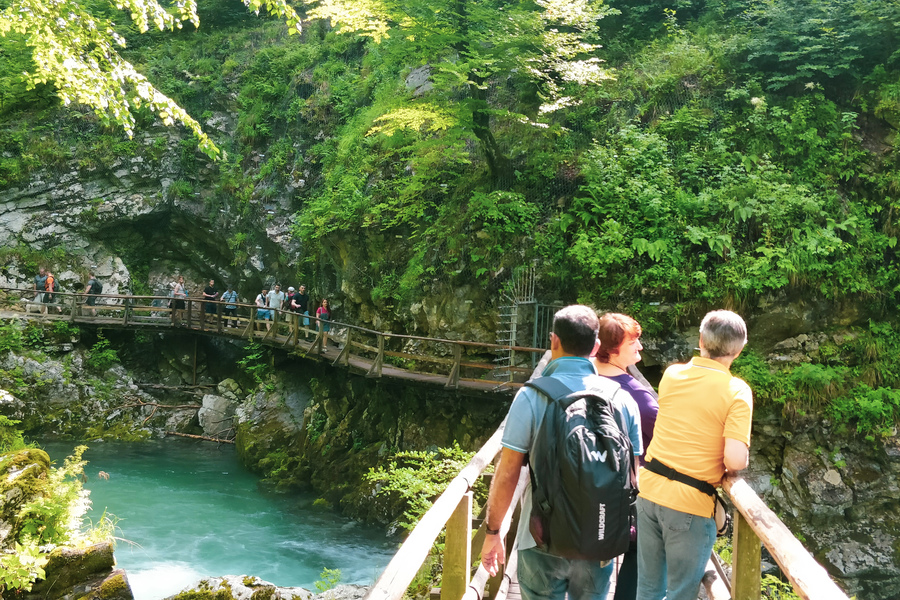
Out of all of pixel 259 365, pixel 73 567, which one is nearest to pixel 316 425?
pixel 259 365

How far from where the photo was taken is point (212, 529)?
36.6 feet

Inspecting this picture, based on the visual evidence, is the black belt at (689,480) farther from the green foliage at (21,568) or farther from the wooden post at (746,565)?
the green foliage at (21,568)

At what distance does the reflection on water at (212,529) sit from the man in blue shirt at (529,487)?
7.79m

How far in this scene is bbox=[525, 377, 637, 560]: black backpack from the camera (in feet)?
6.77

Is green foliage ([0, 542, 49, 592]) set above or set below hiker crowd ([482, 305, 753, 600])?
below

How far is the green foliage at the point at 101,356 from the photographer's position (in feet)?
60.3

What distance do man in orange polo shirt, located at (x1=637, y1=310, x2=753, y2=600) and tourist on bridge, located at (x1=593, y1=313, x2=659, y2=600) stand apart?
323 mm

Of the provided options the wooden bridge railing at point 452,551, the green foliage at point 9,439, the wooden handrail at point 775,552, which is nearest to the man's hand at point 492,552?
the wooden bridge railing at point 452,551

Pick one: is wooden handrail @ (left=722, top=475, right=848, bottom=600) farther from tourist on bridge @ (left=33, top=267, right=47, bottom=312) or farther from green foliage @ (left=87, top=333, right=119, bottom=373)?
tourist on bridge @ (left=33, top=267, right=47, bottom=312)

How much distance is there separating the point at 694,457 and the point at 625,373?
574 millimetres

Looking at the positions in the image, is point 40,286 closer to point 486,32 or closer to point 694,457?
point 486,32

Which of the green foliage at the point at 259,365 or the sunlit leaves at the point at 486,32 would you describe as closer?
the sunlit leaves at the point at 486,32

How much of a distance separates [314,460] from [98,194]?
13.0 m

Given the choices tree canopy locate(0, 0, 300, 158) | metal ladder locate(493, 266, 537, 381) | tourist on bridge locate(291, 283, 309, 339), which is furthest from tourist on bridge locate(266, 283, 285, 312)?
tree canopy locate(0, 0, 300, 158)
